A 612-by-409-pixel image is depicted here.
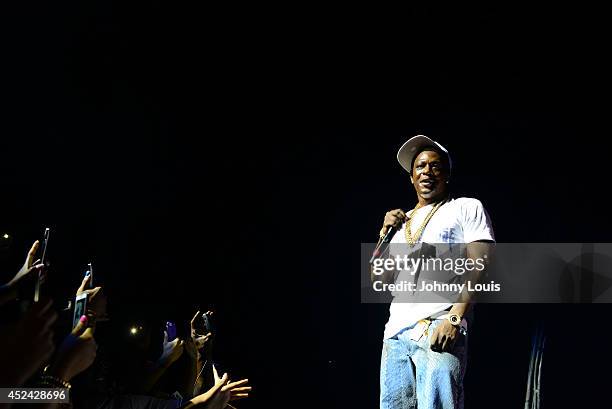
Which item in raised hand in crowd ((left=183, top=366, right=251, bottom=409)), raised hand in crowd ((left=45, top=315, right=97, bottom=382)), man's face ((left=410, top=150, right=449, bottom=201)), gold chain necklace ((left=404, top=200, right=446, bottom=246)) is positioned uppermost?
man's face ((left=410, top=150, right=449, bottom=201))

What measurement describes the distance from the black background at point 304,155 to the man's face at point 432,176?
1.49 metres

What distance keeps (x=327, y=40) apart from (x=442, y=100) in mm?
999

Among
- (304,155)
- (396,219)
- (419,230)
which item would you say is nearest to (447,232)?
(419,230)

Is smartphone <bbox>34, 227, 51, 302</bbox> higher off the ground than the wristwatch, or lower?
higher

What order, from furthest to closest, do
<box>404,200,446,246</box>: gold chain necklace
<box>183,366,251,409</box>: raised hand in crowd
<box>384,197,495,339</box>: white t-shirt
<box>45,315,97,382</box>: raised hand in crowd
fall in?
<box>404,200,446,246</box>: gold chain necklace < <box>384,197,495,339</box>: white t-shirt < <box>183,366,251,409</box>: raised hand in crowd < <box>45,315,97,382</box>: raised hand in crowd

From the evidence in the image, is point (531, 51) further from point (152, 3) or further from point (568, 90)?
point (152, 3)

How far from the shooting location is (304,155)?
4.51m

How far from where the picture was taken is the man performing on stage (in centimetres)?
215

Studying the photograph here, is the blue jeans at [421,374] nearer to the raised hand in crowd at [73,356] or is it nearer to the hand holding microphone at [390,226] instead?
the hand holding microphone at [390,226]

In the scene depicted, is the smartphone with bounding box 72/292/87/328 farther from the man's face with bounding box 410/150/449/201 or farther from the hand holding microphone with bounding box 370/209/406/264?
the man's face with bounding box 410/150/449/201

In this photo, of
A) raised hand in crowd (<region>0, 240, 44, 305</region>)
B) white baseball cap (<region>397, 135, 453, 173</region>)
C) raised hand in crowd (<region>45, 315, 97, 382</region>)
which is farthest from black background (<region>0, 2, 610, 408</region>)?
raised hand in crowd (<region>45, 315, 97, 382</region>)

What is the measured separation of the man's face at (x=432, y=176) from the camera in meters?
2.61

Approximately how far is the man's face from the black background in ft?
4.88

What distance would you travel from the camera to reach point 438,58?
4320 mm
